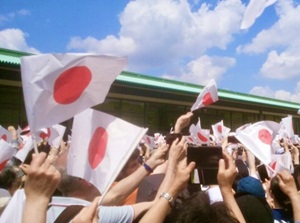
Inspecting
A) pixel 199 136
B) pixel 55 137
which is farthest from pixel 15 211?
pixel 199 136

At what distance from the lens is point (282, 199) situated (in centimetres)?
286

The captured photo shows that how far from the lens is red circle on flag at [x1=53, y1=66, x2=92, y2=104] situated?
2027mm

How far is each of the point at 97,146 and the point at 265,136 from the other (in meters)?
2.23

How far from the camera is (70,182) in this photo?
2.29 m

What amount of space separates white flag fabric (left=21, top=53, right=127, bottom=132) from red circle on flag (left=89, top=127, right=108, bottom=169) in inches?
6.3

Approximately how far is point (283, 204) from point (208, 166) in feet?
2.61

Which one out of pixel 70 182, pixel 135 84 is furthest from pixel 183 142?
pixel 135 84

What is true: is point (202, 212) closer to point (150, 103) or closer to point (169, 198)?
point (169, 198)

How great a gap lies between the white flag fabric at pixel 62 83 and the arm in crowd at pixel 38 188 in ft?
1.32

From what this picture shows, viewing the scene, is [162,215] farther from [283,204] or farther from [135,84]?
[135,84]

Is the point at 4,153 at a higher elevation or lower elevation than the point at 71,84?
lower

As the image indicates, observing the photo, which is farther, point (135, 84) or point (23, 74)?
point (135, 84)

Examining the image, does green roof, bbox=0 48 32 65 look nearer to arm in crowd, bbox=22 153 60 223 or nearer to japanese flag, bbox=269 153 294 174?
japanese flag, bbox=269 153 294 174

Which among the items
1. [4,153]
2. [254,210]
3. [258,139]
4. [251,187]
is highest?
[258,139]
